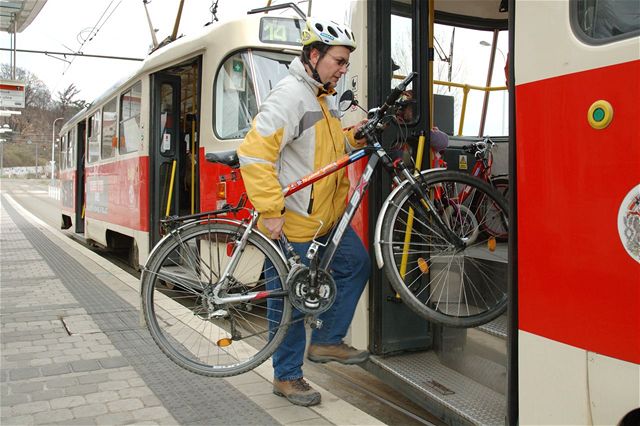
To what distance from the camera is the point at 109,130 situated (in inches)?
374

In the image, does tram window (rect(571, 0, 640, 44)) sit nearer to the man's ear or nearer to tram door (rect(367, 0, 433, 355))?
the man's ear

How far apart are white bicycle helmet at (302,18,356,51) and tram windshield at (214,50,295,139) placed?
9.18 feet

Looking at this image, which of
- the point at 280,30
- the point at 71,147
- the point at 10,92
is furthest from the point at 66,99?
the point at 280,30

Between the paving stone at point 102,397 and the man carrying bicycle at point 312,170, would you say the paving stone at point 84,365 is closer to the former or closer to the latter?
the paving stone at point 102,397

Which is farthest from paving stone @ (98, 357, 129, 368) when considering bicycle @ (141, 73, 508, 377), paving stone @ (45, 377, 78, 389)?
bicycle @ (141, 73, 508, 377)

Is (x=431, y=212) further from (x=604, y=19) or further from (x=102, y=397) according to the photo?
(x=102, y=397)

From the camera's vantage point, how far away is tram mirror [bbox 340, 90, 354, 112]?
329 cm

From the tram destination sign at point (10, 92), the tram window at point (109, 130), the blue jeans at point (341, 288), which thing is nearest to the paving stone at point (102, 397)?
the blue jeans at point (341, 288)

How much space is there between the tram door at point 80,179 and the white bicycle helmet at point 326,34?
1103 cm

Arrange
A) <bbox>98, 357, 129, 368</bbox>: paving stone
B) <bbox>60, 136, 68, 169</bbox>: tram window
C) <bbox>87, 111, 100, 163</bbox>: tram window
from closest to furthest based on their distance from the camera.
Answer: <bbox>98, 357, 129, 368</bbox>: paving stone < <bbox>87, 111, 100, 163</bbox>: tram window < <bbox>60, 136, 68, 169</bbox>: tram window

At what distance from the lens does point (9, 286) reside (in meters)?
7.12

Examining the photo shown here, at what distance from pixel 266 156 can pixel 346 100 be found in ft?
2.09

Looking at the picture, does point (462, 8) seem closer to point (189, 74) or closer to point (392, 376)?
point (392, 376)

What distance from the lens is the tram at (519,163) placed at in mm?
1922
